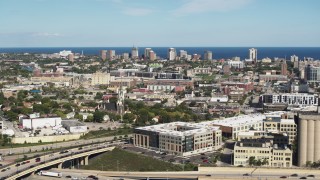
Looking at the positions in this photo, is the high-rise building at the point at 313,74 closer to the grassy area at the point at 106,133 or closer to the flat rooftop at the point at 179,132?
the grassy area at the point at 106,133

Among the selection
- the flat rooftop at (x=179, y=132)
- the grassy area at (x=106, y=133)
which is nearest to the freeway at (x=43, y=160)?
the flat rooftop at (x=179, y=132)

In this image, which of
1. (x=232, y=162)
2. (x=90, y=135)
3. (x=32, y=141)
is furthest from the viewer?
(x=90, y=135)

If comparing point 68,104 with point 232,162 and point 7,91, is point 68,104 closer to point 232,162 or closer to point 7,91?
point 7,91

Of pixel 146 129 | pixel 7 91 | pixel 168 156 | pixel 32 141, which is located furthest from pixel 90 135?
pixel 7 91

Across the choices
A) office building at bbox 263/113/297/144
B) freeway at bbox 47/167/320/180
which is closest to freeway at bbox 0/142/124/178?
freeway at bbox 47/167/320/180

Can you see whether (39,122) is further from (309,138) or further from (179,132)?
(309,138)
